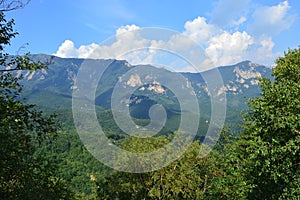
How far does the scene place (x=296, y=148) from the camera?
1342cm

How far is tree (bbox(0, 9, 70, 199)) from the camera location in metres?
9.73

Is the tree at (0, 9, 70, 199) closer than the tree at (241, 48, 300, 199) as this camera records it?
Yes

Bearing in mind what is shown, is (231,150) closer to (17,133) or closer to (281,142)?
(281,142)

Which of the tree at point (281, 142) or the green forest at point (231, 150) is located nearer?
the green forest at point (231, 150)

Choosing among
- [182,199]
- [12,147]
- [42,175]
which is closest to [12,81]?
[12,147]

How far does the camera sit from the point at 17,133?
34.6 feet

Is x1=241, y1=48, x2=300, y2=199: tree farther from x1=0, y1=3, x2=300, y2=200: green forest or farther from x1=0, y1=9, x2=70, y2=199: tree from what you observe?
x1=0, y1=9, x2=70, y2=199: tree

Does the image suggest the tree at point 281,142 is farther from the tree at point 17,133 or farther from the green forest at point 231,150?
the tree at point 17,133

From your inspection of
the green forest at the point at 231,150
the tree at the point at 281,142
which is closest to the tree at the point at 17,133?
the green forest at the point at 231,150

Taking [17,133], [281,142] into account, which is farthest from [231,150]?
[17,133]

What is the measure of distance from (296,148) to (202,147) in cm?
2398

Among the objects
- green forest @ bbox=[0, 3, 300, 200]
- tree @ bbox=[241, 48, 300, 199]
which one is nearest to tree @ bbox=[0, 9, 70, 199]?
green forest @ bbox=[0, 3, 300, 200]

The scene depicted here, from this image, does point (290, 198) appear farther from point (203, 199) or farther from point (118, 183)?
point (118, 183)

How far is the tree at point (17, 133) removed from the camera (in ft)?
31.9
